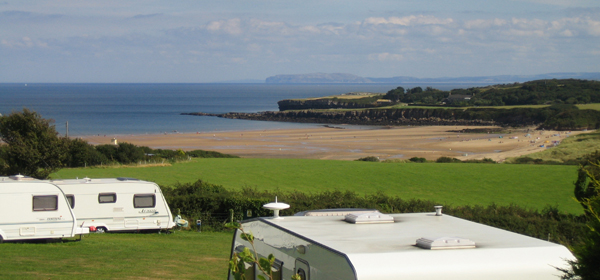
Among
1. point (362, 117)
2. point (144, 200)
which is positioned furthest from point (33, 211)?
point (362, 117)

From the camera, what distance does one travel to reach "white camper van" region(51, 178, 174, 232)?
58.5 feet

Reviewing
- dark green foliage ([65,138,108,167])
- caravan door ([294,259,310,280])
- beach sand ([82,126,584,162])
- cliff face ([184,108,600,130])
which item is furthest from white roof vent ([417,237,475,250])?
cliff face ([184,108,600,130])

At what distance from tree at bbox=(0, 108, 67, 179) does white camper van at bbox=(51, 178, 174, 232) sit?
266 inches

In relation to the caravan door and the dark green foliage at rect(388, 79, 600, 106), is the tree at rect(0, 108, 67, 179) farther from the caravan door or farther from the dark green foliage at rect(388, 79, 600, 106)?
the dark green foliage at rect(388, 79, 600, 106)

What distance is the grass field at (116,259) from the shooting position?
38.4ft

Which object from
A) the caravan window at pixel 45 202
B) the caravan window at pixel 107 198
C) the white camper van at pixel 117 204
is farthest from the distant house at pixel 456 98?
the caravan window at pixel 45 202

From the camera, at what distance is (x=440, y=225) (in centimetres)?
657

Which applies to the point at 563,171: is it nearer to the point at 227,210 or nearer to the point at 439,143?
the point at 227,210

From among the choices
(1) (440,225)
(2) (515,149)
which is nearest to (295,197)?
(1) (440,225)

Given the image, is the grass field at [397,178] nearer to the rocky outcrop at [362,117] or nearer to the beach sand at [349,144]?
the beach sand at [349,144]

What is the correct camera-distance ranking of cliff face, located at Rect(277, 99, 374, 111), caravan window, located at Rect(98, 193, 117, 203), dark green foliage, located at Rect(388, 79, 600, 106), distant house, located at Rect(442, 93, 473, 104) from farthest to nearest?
cliff face, located at Rect(277, 99, 374, 111) < distant house, located at Rect(442, 93, 473, 104) < dark green foliage, located at Rect(388, 79, 600, 106) < caravan window, located at Rect(98, 193, 117, 203)

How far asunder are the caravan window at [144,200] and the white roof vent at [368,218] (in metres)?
13.5

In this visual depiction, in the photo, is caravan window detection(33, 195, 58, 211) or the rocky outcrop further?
the rocky outcrop

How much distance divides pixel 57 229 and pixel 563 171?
3154 cm
